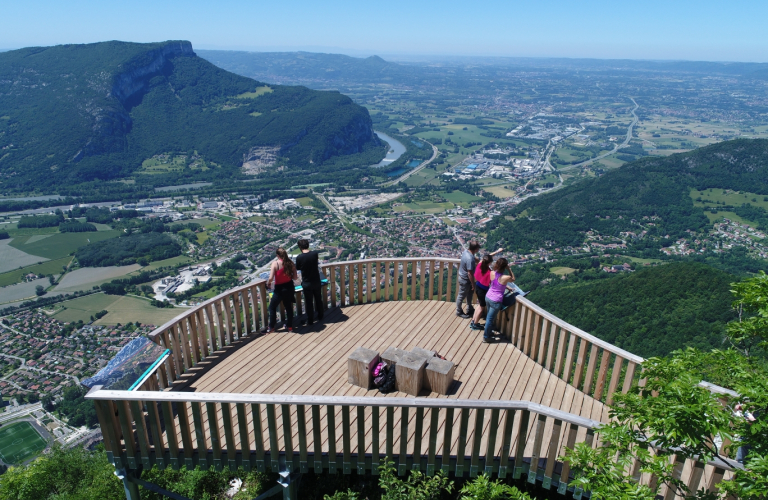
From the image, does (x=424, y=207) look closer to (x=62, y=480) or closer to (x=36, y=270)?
(x=36, y=270)

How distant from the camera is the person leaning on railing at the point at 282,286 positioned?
7051 mm

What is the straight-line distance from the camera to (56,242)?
7588 centimetres

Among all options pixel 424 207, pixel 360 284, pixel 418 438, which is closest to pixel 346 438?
pixel 418 438

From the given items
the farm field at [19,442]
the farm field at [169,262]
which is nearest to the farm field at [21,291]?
the farm field at [169,262]

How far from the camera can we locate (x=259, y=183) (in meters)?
115

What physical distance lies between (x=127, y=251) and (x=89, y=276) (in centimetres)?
822

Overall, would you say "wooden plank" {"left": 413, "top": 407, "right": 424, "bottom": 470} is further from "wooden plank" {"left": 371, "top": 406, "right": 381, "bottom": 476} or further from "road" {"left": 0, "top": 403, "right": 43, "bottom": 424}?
"road" {"left": 0, "top": 403, "right": 43, "bottom": 424}

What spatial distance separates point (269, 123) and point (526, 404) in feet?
515

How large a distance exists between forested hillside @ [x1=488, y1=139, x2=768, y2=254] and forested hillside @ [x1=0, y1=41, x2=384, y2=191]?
223 ft

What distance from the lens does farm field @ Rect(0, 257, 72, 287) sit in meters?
62.2

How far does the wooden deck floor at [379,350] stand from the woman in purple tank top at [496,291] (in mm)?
295

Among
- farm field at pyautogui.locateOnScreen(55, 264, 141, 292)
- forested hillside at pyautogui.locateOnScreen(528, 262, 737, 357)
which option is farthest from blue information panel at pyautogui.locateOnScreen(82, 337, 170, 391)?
farm field at pyautogui.locateOnScreen(55, 264, 141, 292)

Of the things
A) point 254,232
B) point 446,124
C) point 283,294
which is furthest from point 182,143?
point 283,294

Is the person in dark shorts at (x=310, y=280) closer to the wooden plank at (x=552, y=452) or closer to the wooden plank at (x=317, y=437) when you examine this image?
the wooden plank at (x=317, y=437)
